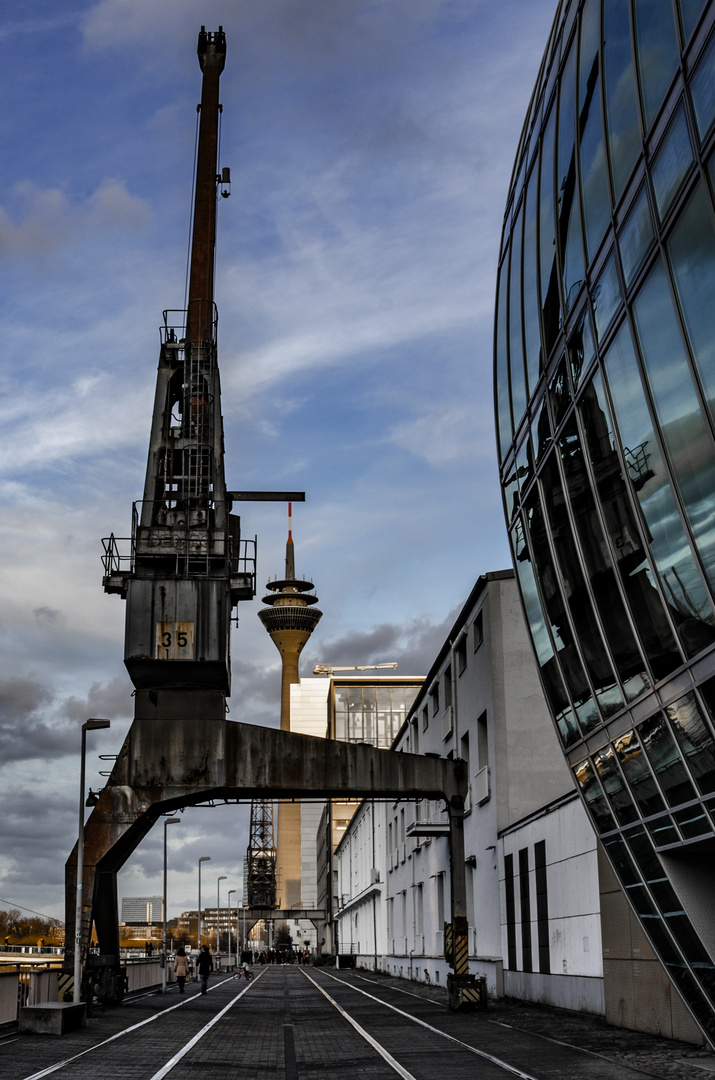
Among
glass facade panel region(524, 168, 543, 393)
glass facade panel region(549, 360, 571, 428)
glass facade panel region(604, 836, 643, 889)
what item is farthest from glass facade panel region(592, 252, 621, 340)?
glass facade panel region(604, 836, 643, 889)

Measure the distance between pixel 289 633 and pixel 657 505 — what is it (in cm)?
16117

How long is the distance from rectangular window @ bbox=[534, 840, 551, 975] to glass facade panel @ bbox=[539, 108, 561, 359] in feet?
46.5

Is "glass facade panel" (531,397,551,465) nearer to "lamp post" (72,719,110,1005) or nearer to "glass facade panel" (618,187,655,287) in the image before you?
"glass facade panel" (618,187,655,287)

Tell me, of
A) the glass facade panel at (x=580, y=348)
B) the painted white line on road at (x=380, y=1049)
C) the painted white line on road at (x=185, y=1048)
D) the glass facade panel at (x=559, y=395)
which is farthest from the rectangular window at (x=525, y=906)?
the glass facade panel at (x=580, y=348)

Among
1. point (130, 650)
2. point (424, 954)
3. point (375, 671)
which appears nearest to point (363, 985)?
point (424, 954)

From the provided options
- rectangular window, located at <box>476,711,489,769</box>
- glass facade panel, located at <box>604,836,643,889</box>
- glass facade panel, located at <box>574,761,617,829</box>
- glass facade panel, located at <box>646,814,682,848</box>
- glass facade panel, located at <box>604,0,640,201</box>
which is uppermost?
glass facade panel, located at <box>604,0,640,201</box>

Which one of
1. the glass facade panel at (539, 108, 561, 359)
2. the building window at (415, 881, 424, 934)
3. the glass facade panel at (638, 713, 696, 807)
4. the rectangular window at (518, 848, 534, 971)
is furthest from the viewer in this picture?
the building window at (415, 881, 424, 934)

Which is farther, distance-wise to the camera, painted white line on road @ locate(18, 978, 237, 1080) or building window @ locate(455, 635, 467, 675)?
building window @ locate(455, 635, 467, 675)

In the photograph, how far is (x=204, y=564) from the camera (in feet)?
107

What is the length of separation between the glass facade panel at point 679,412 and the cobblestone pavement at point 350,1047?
6998mm

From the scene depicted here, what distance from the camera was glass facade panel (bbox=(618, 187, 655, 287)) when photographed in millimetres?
12336

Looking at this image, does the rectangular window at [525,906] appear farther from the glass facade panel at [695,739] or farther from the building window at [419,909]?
the building window at [419,909]

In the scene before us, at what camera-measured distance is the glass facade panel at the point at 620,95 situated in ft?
41.9

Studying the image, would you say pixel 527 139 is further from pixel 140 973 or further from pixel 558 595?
pixel 140 973
